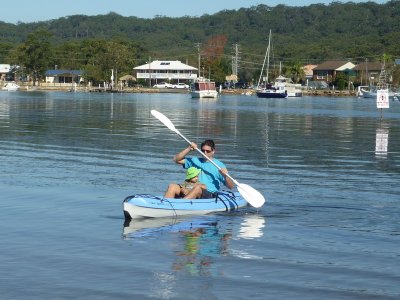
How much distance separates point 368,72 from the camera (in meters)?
190

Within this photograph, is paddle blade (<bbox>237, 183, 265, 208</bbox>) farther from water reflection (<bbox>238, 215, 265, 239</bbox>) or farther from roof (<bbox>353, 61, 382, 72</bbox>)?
roof (<bbox>353, 61, 382, 72</bbox>)

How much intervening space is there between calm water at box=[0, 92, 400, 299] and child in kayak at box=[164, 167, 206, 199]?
0.58 meters

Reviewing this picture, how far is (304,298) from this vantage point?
1199 centimetres

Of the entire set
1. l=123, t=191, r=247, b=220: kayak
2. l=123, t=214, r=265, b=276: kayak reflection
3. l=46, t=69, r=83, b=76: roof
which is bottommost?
l=123, t=214, r=265, b=276: kayak reflection

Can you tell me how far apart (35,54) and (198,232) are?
159 m

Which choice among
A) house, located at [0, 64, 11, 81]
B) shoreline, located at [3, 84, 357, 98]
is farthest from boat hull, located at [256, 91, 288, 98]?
house, located at [0, 64, 11, 81]

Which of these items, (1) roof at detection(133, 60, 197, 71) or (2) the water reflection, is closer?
(2) the water reflection

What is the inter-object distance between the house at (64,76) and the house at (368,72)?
5959cm

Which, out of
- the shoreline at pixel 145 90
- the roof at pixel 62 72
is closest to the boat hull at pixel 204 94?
the shoreline at pixel 145 90

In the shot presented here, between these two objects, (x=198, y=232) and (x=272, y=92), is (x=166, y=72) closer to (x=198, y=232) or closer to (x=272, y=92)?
(x=272, y=92)

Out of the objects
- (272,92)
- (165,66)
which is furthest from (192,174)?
(165,66)

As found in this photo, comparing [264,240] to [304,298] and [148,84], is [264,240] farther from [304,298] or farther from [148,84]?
[148,84]

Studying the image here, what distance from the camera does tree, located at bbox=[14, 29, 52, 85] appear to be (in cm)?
17025

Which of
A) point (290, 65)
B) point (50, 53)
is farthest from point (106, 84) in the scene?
point (290, 65)
